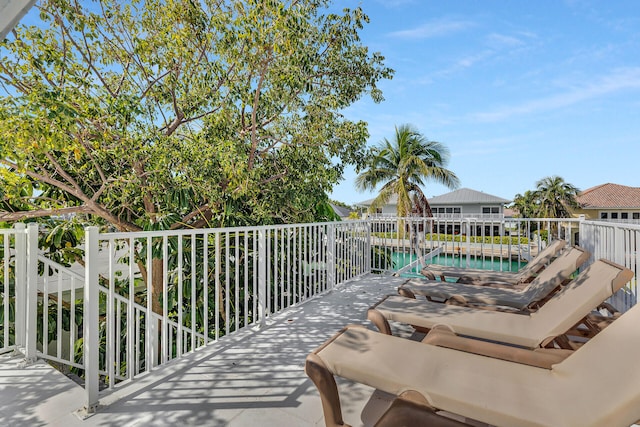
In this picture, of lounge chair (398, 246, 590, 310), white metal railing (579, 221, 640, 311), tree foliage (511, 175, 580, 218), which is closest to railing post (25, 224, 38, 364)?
Answer: lounge chair (398, 246, 590, 310)

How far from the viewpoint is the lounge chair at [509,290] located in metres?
3.59

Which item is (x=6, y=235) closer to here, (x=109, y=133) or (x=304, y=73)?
(x=109, y=133)

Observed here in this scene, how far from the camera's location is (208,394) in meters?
2.52

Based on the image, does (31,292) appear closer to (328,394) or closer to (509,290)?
(328,394)

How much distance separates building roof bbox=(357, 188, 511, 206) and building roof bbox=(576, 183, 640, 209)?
9.41m

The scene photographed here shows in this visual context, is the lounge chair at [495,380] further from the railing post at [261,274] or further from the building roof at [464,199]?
the building roof at [464,199]

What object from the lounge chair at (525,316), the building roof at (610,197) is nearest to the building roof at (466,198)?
the building roof at (610,197)

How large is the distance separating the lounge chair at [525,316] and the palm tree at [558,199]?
128ft

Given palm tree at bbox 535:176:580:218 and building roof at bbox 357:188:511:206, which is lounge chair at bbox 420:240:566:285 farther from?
palm tree at bbox 535:176:580:218

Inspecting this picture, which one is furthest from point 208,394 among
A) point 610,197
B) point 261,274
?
point 610,197

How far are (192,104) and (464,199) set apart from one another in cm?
3457

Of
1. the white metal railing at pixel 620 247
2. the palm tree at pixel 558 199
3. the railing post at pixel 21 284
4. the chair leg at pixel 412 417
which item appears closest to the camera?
the chair leg at pixel 412 417

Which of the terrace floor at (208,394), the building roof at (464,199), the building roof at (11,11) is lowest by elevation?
the terrace floor at (208,394)

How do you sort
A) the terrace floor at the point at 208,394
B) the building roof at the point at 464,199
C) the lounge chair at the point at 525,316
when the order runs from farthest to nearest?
the building roof at the point at 464,199, the lounge chair at the point at 525,316, the terrace floor at the point at 208,394
